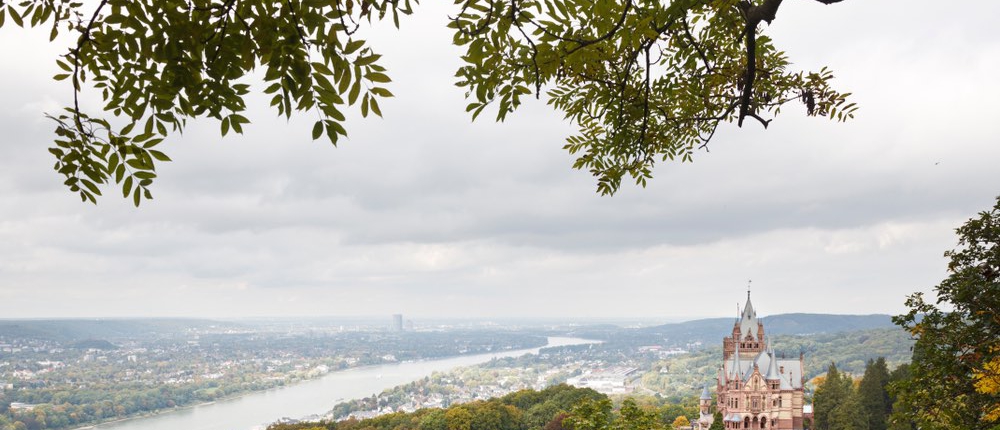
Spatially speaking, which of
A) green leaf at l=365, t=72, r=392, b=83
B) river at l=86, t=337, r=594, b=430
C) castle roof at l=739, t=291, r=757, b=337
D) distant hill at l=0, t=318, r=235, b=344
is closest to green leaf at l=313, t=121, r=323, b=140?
green leaf at l=365, t=72, r=392, b=83

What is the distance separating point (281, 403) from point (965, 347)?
252 ft

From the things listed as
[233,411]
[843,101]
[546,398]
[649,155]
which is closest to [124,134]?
[649,155]

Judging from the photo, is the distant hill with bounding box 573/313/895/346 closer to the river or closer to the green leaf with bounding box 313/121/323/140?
the river

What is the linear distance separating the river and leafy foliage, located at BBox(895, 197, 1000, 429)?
5716 cm

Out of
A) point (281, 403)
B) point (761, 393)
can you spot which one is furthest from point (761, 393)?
point (281, 403)

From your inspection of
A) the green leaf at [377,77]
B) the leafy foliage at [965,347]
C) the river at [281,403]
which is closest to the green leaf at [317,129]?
the green leaf at [377,77]

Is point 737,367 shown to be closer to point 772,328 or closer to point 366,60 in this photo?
point 366,60

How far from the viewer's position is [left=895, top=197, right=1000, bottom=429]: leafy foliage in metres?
6.46

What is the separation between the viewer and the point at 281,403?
73312mm

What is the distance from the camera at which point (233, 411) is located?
67.6 metres

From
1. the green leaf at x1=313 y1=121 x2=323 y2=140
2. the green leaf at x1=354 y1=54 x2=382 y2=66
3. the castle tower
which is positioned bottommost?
the castle tower

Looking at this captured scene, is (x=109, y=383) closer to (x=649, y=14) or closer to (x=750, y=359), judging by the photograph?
(x=750, y=359)

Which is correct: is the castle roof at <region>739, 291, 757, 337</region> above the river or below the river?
above

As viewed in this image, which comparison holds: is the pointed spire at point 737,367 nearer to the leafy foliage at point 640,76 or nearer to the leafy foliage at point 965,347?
the leafy foliage at point 965,347
